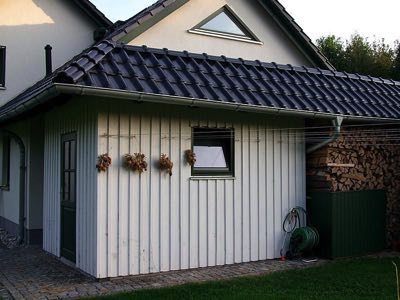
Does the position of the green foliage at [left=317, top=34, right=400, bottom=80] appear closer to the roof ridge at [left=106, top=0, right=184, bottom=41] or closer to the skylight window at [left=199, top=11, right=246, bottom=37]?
the skylight window at [left=199, top=11, right=246, bottom=37]

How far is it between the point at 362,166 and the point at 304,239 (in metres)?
1.85

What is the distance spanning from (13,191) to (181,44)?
523 cm

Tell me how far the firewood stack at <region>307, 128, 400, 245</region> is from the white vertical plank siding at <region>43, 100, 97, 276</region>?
12.7 feet

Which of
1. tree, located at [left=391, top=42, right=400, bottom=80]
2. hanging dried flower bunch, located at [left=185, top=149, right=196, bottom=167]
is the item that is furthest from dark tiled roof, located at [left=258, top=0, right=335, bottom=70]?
tree, located at [left=391, top=42, right=400, bottom=80]

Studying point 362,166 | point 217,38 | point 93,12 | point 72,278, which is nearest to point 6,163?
point 93,12

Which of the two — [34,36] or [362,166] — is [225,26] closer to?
[34,36]

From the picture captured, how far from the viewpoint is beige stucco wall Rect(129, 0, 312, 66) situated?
1188cm

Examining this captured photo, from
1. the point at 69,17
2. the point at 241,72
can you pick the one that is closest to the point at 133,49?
the point at 241,72

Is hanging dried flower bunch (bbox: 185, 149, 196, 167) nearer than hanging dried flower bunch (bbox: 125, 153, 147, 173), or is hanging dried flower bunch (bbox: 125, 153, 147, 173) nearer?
hanging dried flower bunch (bbox: 125, 153, 147, 173)

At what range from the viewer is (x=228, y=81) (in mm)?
8164

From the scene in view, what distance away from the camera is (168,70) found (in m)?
7.82

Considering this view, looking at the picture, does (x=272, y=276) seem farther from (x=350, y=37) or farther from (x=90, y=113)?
(x=350, y=37)

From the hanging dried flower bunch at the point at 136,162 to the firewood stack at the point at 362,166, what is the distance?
10.6 feet

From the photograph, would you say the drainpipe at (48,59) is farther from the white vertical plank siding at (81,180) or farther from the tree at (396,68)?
the tree at (396,68)
